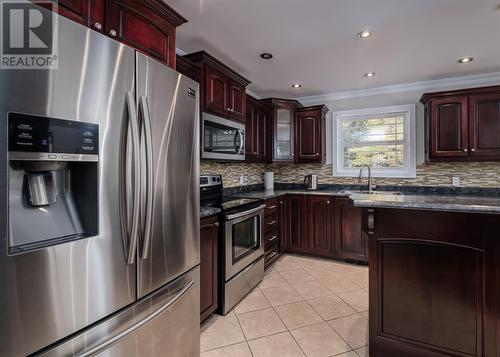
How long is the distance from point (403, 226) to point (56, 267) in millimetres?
1839

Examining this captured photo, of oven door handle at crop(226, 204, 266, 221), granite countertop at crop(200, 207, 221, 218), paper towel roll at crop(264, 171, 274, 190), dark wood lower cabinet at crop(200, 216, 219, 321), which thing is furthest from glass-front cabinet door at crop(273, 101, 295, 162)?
dark wood lower cabinet at crop(200, 216, 219, 321)

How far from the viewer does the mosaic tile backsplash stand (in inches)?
131

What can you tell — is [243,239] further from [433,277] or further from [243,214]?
[433,277]

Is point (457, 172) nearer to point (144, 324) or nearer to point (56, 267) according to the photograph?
point (144, 324)

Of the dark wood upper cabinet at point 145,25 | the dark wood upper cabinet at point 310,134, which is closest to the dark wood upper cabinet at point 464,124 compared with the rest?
the dark wood upper cabinet at point 310,134

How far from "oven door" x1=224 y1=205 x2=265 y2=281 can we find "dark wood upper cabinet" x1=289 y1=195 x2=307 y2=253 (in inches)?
39.6

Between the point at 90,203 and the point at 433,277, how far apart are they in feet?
6.38

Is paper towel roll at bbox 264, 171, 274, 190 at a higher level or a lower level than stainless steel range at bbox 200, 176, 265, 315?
higher

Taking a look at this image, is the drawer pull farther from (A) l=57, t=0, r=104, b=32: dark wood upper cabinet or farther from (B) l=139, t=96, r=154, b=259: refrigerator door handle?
(A) l=57, t=0, r=104, b=32: dark wood upper cabinet

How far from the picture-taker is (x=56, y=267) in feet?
2.84

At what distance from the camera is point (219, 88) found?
2.67 m

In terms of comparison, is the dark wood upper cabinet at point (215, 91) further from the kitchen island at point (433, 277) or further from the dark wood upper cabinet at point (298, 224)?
the dark wood upper cabinet at point (298, 224)

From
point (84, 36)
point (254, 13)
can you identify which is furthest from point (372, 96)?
point (84, 36)

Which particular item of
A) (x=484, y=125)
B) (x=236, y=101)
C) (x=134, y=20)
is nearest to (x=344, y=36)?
(x=236, y=101)
